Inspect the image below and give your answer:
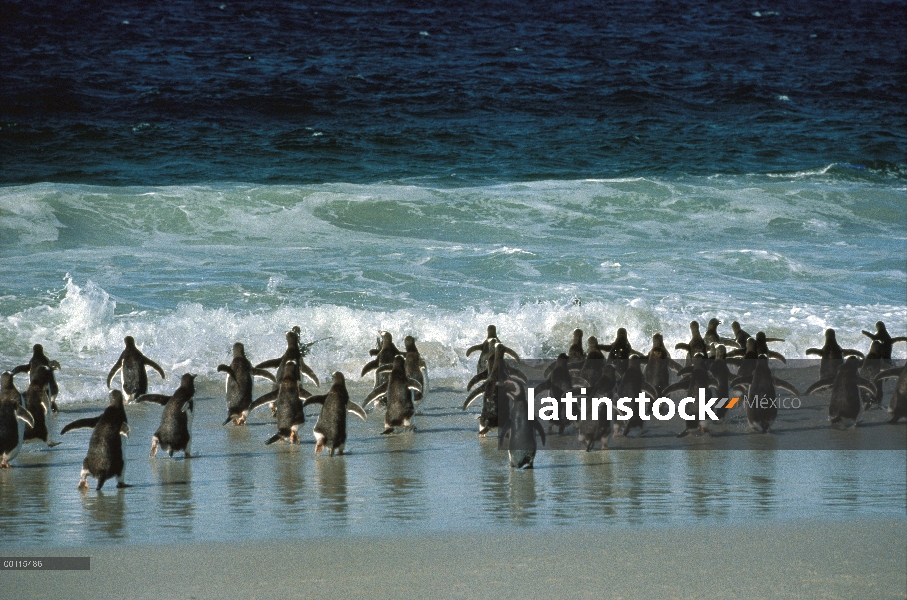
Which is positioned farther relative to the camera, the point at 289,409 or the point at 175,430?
the point at 289,409

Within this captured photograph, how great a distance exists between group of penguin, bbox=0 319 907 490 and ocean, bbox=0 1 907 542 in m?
0.49

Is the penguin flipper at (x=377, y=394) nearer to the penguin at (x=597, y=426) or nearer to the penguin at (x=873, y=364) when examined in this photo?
the penguin at (x=597, y=426)

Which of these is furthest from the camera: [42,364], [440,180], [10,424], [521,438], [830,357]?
[440,180]

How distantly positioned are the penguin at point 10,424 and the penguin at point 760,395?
18.3ft

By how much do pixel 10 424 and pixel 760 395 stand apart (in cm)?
581

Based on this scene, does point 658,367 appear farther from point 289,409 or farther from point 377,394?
point 289,409

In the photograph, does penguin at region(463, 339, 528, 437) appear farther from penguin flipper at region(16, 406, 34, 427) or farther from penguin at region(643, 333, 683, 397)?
penguin flipper at region(16, 406, 34, 427)

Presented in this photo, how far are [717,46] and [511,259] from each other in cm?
2470

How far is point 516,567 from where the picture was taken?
5.46 m

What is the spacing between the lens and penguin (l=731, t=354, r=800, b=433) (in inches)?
380

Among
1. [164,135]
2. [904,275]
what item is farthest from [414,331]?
[164,135]

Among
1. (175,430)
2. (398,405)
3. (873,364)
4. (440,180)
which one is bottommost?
(175,430)

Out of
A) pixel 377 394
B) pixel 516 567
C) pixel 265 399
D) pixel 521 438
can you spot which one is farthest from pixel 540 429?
pixel 516 567

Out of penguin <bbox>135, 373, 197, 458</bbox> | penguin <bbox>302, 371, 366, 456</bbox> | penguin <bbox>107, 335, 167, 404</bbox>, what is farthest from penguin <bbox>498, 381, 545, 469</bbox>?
penguin <bbox>107, 335, 167, 404</bbox>
